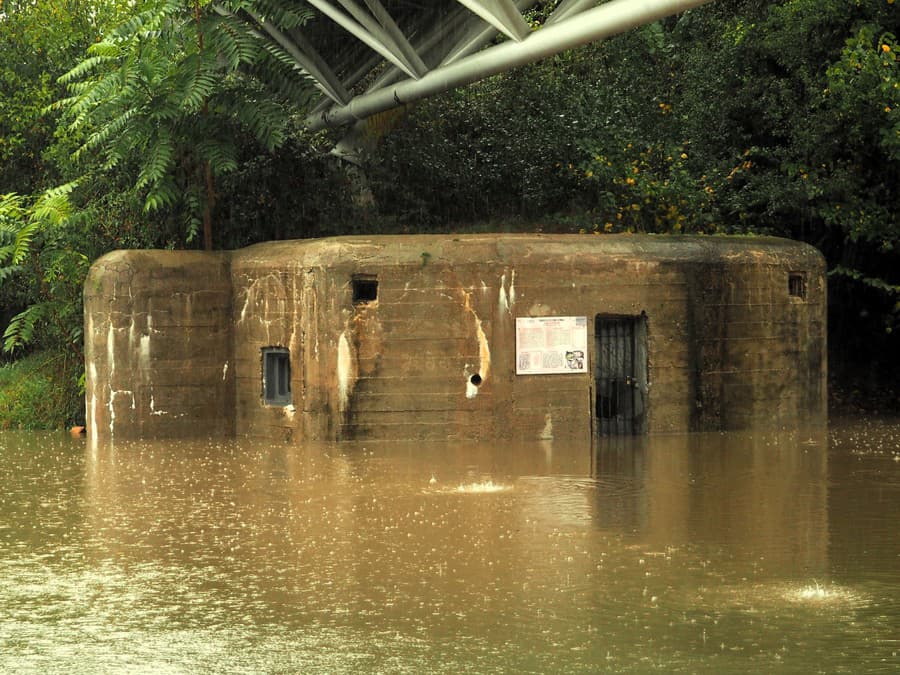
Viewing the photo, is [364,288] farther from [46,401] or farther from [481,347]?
[46,401]

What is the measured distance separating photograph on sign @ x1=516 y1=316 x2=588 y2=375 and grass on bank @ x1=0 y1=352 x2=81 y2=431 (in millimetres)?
7784

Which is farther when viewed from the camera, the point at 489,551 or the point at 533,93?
the point at 533,93

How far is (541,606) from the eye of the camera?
360 inches

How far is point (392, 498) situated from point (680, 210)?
11.2m

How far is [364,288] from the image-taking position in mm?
19250

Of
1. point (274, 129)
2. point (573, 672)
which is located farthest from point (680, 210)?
point (573, 672)

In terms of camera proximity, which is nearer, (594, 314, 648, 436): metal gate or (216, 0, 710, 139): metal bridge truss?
(216, 0, 710, 139): metal bridge truss

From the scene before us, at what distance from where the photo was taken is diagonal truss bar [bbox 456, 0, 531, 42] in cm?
1997

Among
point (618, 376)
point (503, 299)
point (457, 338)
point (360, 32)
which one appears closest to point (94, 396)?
point (457, 338)

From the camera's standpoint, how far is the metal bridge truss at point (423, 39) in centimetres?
1925

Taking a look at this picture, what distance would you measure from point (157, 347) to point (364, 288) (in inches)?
122

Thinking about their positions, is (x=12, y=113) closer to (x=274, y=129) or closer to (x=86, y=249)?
(x=86, y=249)

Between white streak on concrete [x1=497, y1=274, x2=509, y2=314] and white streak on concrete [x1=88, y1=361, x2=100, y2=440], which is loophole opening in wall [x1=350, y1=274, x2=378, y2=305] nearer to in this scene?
white streak on concrete [x1=497, y1=274, x2=509, y2=314]

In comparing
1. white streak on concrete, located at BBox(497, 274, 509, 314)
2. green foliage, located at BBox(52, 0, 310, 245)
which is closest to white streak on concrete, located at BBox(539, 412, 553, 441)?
white streak on concrete, located at BBox(497, 274, 509, 314)
